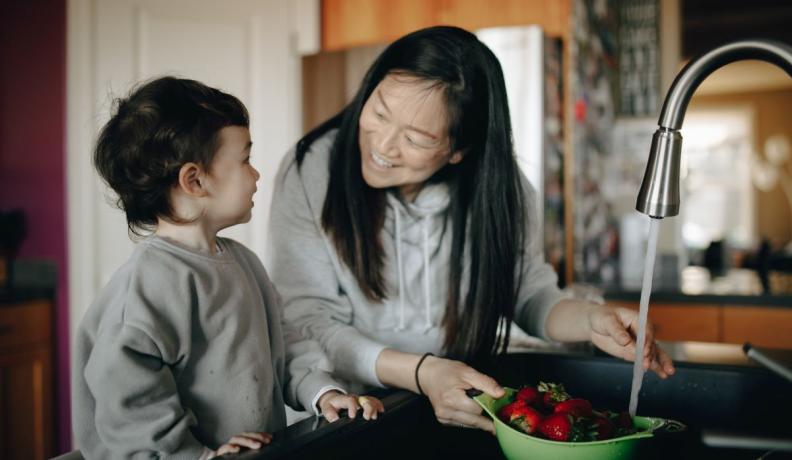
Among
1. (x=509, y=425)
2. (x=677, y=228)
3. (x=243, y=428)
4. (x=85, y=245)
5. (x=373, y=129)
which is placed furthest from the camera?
(x=677, y=228)

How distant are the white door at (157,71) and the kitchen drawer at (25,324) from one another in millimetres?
102

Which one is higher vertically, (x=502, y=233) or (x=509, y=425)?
(x=502, y=233)

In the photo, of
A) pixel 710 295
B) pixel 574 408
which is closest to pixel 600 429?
pixel 574 408

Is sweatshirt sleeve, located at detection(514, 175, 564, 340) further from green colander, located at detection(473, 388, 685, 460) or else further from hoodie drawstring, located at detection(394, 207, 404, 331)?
green colander, located at detection(473, 388, 685, 460)

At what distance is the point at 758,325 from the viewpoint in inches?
96.3

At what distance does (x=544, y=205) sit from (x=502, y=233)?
3.62ft

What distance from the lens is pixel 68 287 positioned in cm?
281

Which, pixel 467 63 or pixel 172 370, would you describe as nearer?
pixel 172 370

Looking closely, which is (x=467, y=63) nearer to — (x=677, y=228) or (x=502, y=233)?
(x=502, y=233)

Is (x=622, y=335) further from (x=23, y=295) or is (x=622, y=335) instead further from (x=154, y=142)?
(x=23, y=295)

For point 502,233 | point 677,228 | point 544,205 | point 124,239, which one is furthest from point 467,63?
point 677,228

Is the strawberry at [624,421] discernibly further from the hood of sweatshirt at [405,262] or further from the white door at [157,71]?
the white door at [157,71]

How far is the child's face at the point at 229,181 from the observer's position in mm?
909

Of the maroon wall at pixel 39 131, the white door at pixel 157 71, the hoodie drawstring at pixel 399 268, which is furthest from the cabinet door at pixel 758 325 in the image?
the maroon wall at pixel 39 131
